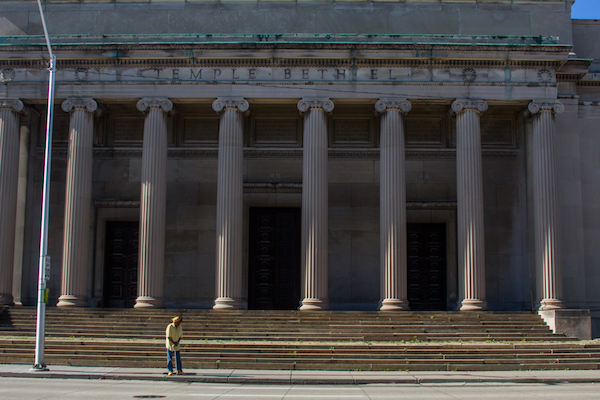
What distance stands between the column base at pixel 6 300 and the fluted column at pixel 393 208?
51.0 feet

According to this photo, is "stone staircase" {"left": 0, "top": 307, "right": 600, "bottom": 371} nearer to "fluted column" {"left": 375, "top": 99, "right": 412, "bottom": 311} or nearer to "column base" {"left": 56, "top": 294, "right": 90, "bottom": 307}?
"column base" {"left": 56, "top": 294, "right": 90, "bottom": 307}

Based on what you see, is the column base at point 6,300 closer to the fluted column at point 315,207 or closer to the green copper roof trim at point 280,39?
the green copper roof trim at point 280,39

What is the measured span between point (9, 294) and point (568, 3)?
28.3 metres

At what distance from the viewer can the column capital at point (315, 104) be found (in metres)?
29.0

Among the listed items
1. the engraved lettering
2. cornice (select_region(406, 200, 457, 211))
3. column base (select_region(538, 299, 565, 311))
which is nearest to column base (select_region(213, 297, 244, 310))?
the engraved lettering

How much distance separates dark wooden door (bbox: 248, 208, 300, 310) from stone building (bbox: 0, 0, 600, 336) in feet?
0.32

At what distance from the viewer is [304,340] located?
2489cm

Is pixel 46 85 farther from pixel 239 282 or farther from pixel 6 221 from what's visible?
pixel 239 282

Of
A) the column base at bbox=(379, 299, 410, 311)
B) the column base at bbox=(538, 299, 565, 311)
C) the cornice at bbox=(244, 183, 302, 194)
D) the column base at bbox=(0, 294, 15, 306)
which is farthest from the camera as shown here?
the cornice at bbox=(244, 183, 302, 194)

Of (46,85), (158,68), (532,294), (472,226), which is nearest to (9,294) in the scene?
(46,85)

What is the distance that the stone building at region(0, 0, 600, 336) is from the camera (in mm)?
28531

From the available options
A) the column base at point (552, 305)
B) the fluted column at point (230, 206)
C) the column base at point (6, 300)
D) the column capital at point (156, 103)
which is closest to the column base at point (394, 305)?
the column base at point (552, 305)

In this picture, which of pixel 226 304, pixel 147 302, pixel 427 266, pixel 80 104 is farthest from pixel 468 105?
pixel 80 104

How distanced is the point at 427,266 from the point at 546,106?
9099mm
